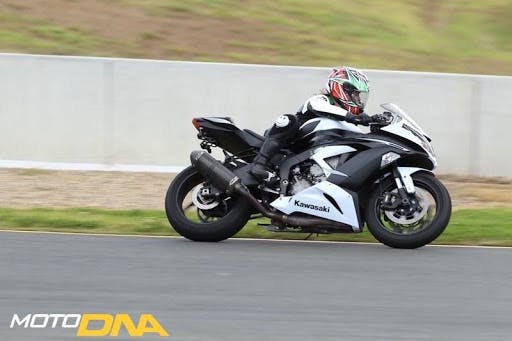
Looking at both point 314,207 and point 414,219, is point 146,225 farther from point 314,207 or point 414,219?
point 414,219

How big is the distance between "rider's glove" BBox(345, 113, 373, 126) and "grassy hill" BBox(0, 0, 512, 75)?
22.2 feet

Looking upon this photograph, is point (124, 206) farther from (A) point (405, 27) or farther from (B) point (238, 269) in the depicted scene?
(A) point (405, 27)

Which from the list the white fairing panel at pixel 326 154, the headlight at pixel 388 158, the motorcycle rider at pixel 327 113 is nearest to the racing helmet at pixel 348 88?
the motorcycle rider at pixel 327 113

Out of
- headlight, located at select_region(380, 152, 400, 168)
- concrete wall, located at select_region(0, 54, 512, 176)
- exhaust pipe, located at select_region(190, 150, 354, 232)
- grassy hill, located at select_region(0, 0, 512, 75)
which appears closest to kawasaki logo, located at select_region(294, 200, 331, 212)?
exhaust pipe, located at select_region(190, 150, 354, 232)

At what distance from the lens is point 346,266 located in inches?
327

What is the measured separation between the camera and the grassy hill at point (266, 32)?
639 inches

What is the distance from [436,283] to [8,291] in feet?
10.8

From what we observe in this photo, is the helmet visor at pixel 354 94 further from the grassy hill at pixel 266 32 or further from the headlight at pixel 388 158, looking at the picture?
the grassy hill at pixel 266 32

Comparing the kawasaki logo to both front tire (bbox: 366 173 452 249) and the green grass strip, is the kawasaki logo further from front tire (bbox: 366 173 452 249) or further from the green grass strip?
the green grass strip

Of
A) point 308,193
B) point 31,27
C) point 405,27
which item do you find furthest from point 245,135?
point 405,27

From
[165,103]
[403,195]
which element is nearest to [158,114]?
[165,103]

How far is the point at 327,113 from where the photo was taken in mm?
9328

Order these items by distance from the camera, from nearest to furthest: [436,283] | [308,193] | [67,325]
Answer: [67,325]
[436,283]
[308,193]

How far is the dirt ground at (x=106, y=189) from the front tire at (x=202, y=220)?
2.30m
